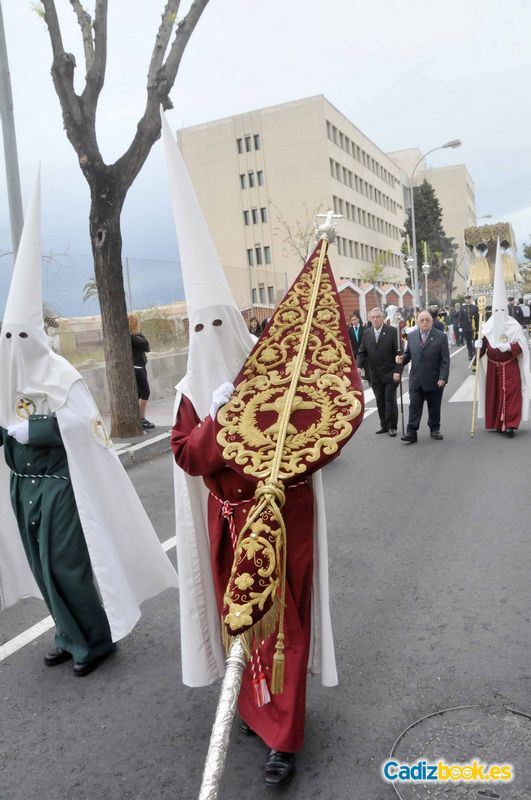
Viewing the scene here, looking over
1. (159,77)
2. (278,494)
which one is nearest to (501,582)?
(278,494)

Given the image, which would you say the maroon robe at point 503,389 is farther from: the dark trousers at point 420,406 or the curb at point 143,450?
the curb at point 143,450

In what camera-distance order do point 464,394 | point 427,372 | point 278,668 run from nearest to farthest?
point 278,668, point 427,372, point 464,394

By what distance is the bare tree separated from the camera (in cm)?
902

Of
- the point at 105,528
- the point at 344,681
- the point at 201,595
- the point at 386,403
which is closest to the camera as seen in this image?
the point at 201,595

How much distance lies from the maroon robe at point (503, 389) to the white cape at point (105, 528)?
6.89 m

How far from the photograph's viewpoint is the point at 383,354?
978 cm

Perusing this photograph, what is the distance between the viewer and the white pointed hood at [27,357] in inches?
136

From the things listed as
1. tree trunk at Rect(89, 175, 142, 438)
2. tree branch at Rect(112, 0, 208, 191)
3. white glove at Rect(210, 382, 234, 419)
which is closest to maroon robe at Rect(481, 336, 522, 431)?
tree trunk at Rect(89, 175, 142, 438)

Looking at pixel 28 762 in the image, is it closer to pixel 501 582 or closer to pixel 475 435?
pixel 501 582

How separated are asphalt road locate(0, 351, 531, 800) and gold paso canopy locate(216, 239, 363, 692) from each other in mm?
605

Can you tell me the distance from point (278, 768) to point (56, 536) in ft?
5.37

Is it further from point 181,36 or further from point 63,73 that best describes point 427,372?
point 63,73

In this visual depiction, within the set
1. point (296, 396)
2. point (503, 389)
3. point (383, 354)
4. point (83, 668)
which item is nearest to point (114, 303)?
point (383, 354)

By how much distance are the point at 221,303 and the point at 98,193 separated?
24.1 ft
